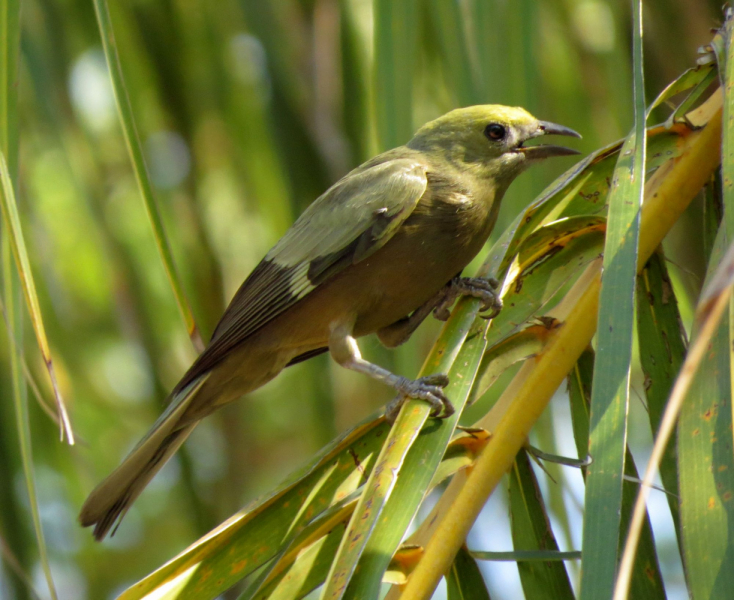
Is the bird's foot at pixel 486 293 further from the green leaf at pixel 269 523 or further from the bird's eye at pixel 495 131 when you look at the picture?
the bird's eye at pixel 495 131

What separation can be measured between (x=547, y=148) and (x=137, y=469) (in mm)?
2095

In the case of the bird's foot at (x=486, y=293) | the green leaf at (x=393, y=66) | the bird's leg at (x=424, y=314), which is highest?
the green leaf at (x=393, y=66)

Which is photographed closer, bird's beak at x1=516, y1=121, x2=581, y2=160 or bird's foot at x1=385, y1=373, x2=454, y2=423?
bird's foot at x1=385, y1=373, x2=454, y2=423

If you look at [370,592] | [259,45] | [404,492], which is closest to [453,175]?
[259,45]

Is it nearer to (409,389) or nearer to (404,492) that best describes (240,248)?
(409,389)

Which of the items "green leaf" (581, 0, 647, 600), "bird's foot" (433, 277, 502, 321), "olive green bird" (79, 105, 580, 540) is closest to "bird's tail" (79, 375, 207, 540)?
"olive green bird" (79, 105, 580, 540)

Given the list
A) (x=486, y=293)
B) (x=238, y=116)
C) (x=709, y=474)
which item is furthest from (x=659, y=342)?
(x=238, y=116)

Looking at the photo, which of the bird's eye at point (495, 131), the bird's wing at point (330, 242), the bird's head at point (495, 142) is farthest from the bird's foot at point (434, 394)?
the bird's eye at point (495, 131)

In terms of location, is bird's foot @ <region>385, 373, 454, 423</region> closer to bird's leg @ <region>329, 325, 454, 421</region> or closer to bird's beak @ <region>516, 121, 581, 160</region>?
bird's leg @ <region>329, 325, 454, 421</region>

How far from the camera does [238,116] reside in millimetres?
4215

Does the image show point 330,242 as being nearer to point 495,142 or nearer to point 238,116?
point 495,142

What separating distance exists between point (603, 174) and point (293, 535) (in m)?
1.30

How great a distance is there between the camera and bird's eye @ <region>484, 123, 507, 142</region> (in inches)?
148

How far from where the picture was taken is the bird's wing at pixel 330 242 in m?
3.39
